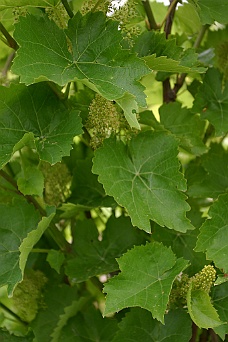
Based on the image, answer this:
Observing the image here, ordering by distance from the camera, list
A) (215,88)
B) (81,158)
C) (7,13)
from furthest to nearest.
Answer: (81,158) < (215,88) < (7,13)

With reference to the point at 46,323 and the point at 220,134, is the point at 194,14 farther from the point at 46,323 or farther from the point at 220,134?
the point at 46,323

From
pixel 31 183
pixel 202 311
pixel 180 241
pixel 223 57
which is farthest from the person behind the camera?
pixel 223 57

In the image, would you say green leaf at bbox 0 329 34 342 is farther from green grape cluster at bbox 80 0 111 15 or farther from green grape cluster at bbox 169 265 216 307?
green grape cluster at bbox 80 0 111 15

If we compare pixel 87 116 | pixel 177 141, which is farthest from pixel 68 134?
pixel 177 141

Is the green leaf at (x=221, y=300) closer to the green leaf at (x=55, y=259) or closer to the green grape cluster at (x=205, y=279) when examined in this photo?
the green grape cluster at (x=205, y=279)

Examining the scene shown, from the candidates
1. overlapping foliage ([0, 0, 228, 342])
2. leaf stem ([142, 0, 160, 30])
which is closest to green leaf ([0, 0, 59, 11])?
overlapping foliage ([0, 0, 228, 342])

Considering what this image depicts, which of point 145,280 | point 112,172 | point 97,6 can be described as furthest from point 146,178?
point 97,6

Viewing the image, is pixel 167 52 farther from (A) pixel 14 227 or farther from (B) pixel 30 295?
(B) pixel 30 295

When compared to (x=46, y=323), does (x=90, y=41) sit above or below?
above
